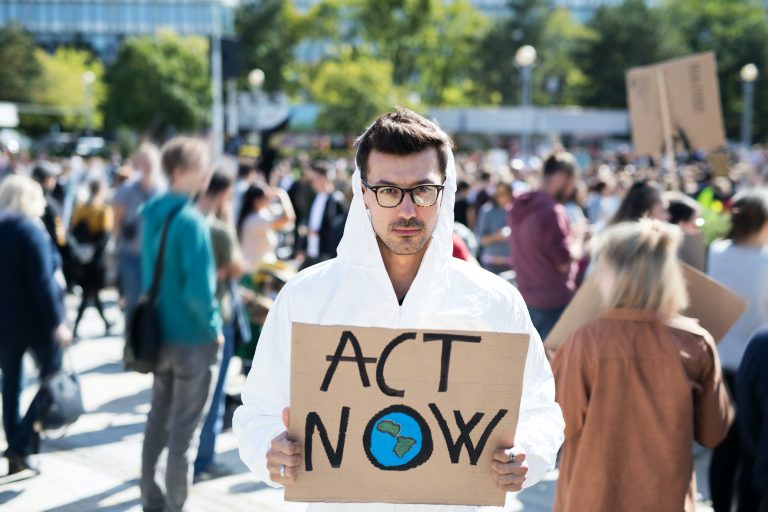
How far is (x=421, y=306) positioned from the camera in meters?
2.49

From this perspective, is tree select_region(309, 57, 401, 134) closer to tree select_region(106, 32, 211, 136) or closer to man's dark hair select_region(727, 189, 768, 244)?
tree select_region(106, 32, 211, 136)

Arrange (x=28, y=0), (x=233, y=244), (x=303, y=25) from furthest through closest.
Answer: (x=28, y=0), (x=303, y=25), (x=233, y=244)

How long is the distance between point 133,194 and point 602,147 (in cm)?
4527

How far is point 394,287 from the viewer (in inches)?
102

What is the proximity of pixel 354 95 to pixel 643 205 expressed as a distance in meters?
44.2

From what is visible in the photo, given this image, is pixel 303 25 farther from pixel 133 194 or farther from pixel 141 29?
pixel 133 194

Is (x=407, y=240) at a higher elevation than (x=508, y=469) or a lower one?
higher

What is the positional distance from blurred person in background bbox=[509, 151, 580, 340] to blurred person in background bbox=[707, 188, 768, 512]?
145 centimetres

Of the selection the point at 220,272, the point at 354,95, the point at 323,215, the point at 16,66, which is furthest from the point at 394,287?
the point at 16,66

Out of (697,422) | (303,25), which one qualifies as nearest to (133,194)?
(697,422)

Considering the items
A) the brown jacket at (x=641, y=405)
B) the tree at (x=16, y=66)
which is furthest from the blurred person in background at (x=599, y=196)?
the tree at (x=16, y=66)

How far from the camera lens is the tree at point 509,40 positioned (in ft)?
219

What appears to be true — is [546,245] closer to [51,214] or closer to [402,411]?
[402,411]

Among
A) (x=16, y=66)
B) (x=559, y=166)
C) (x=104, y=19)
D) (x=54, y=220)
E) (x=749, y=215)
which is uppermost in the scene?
(x=104, y=19)
